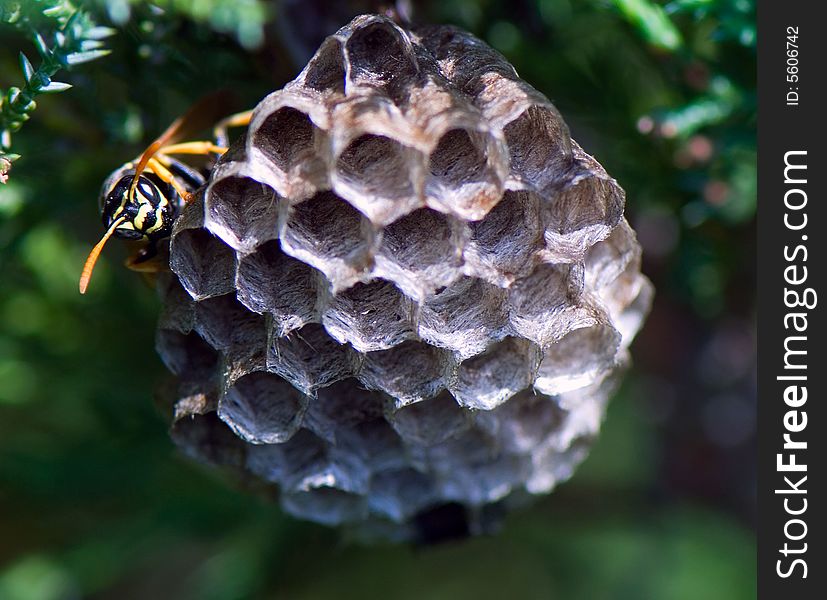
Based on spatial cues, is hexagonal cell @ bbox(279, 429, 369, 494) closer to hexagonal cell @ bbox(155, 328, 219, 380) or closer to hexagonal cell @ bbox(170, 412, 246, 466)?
hexagonal cell @ bbox(170, 412, 246, 466)

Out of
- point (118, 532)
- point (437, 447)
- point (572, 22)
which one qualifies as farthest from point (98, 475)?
point (572, 22)

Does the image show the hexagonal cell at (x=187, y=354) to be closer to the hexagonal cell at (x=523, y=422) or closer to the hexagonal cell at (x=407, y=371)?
the hexagonal cell at (x=407, y=371)

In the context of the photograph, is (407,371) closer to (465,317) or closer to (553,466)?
(465,317)

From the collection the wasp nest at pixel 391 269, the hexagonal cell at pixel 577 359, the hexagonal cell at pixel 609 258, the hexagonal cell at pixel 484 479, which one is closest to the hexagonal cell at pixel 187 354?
the wasp nest at pixel 391 269

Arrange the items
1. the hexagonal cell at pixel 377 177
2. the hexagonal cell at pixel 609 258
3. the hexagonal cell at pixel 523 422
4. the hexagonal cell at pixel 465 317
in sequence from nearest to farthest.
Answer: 1. the hexagonal cell at pixel 377 177
2. the hexagonal cell at pixel 465 317
3. the hexagonal cell at pixel 609 258
4. the hexagonal cell at pixel 523 422

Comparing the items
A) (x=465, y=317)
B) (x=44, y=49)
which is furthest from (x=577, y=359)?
(x=44, y=49)

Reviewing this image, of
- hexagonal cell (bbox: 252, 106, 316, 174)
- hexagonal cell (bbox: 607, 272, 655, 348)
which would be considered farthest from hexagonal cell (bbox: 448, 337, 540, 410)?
hexagonal cell (bbox: 252, 106, 316, 174)

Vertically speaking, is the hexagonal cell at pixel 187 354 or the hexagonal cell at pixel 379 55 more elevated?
the hexagonal cell at pixel 379 55

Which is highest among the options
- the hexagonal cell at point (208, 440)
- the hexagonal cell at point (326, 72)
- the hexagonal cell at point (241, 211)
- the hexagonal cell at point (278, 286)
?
the hexagonal cell at point (326, 72)
